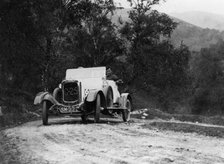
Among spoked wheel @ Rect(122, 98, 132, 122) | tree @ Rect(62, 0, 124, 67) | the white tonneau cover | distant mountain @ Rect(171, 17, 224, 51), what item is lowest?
spoked wheel @ Rect(122, 98, 132, 122)

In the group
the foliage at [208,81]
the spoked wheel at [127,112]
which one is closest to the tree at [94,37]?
the spoked wheel at [127,112]

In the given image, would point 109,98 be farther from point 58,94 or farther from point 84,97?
point 58,94

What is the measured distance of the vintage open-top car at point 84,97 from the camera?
15195mm

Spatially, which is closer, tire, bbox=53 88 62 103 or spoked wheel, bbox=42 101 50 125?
spoked wheel, bbox=42 101 50 125

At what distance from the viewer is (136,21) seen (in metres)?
33.1

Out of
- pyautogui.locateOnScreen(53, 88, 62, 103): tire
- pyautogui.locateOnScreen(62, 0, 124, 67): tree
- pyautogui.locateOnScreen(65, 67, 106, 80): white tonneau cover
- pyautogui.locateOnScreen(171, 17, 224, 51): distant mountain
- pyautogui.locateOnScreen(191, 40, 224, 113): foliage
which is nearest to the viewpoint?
pyautogui.locateOnScreen(53, 88, 62, 103): tire

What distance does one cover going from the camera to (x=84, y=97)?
15.7 metres

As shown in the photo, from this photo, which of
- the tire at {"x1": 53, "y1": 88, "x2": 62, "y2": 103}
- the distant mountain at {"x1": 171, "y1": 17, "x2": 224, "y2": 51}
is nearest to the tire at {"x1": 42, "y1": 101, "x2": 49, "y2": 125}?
the tire at {"x1": 53, "y1": 88, "x2": 62, "y2": 103}

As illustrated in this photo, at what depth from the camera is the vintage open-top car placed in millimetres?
15195

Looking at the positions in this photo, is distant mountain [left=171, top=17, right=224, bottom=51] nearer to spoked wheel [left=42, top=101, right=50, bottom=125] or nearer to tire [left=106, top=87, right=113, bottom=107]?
tire [left=106, top=87, right=113, bottom=107]

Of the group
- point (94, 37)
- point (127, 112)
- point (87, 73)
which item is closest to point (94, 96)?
point (87, 73)

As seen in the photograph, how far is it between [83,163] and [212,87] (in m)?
59.8

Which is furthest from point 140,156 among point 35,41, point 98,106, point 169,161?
point 35,41

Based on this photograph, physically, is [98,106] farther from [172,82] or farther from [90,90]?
[172,82]
